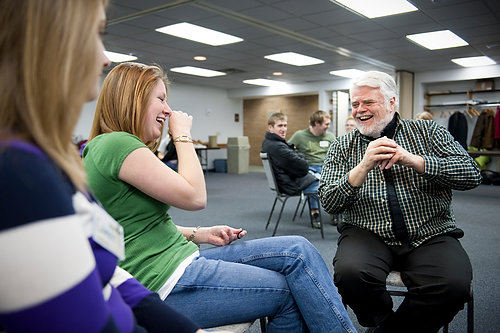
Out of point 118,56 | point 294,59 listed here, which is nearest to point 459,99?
point 294,59

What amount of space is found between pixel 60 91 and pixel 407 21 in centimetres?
547

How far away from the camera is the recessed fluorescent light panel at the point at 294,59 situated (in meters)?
7.42

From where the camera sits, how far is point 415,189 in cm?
166

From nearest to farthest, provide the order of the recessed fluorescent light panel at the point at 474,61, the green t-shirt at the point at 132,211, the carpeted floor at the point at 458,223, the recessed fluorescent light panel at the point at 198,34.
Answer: the green t-shirt at the point at 132,211 → the carpeted floor at the point at 458,223 → the recessed fluorescent light panel at the point at 198,34 → the recessed fluorescent light panel at the point at 474,61

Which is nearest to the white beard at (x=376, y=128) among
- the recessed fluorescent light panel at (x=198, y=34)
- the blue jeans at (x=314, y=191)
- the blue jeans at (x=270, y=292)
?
the blue jeans at (x=270, y=292)

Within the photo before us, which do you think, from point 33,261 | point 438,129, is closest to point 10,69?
point 33,261

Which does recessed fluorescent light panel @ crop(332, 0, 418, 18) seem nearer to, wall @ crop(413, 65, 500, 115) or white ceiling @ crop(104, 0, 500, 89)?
white ceiling @ crop(104, 0, 500, 89)

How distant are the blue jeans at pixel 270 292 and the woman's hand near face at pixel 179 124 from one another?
16.2 inches

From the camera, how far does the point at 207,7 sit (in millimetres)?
4578

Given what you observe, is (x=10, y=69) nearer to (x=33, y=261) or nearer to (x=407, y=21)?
(x=33, y=261)

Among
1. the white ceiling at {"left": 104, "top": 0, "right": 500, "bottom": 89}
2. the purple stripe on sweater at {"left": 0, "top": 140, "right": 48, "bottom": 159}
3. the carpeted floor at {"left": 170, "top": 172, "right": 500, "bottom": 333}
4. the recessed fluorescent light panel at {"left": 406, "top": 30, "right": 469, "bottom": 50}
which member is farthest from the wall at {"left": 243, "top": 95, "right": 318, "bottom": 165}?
the purple stripe on sweater at {"left": 0, "top": 140, "right": 48, "bottom": 159}

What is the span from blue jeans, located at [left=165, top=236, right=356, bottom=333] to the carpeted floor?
0.98m

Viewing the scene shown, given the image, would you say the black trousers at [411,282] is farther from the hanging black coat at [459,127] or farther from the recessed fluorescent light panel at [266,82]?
the recessed fluorescent light panel at [266,82]

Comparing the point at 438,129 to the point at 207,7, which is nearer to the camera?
the point at 438,129
